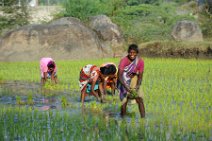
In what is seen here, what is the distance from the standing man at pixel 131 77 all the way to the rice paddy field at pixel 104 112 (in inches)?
12.9

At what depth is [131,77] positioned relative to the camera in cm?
817

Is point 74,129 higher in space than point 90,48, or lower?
lower

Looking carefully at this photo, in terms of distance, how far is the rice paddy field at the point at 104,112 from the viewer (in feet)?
22.6

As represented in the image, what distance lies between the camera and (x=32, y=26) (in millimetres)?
20984

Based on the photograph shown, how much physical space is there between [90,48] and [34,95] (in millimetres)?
9544

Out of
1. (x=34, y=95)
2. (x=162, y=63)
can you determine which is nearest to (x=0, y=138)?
(x=34, y=95)

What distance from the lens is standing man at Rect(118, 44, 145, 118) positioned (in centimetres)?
800

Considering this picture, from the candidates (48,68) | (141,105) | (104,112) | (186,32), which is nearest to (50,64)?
(48,68)

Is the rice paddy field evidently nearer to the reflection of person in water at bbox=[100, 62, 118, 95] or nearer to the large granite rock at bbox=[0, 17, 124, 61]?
the reflection of person in water at bbox=[100, 62, 118, 95]

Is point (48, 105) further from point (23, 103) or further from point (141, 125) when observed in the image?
point (141, 125)

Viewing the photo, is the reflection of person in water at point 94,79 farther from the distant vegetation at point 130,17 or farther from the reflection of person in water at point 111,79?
the distant vegetation at point 130,17

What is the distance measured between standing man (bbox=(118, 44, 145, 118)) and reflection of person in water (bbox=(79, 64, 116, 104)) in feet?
5.72

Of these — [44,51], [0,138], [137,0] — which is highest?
[137,0]

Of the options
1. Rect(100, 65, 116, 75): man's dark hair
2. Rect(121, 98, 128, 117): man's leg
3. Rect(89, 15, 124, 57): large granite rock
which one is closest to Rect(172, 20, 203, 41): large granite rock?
Rect(89, 15, 124, 57): large granite rock
